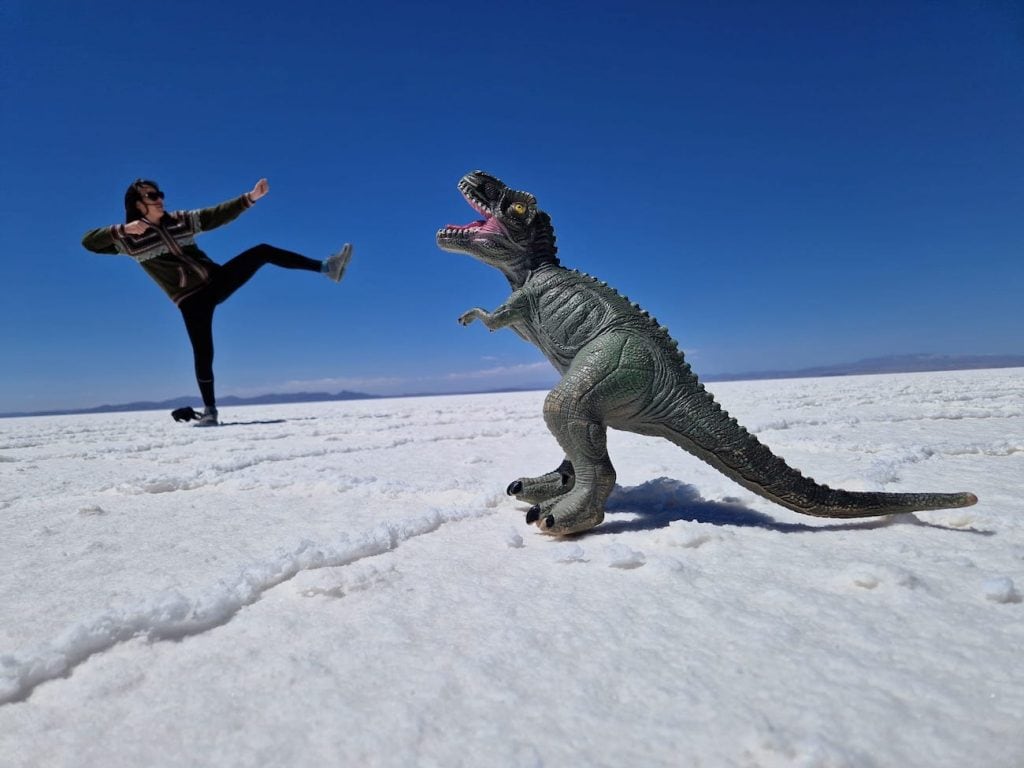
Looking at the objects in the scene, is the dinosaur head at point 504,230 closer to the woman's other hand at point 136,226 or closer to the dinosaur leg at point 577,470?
the dinosaur leg at point 577,470

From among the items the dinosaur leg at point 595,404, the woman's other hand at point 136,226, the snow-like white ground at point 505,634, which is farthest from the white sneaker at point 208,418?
the dinosaur leg at point 595,404

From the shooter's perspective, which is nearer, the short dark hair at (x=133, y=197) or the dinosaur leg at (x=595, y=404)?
the dinosaur leg at (x=595, y=404)

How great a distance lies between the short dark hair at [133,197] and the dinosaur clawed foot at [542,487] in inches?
231

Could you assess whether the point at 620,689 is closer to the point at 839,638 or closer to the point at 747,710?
the point at 747,710

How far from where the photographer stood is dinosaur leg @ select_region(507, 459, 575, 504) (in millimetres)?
2273

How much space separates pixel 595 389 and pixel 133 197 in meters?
6.26

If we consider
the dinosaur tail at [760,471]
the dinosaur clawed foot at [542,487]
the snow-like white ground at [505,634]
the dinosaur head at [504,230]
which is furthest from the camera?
the dinosaur head at [504,230]

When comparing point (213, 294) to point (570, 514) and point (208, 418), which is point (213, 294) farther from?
point (570, 514)

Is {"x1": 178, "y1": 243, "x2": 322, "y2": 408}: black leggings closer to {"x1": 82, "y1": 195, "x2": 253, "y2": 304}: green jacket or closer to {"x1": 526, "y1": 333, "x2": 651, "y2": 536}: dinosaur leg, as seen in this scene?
{"x1": 82, "y1": 195, "x2": 253, "y2": 304}: green jacket

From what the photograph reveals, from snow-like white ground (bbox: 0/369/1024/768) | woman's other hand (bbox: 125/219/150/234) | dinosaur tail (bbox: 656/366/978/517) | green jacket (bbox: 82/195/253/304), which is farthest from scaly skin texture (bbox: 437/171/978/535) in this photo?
woman's other hand (bbox: 125/219/150/234)

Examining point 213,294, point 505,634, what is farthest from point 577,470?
point 213,294

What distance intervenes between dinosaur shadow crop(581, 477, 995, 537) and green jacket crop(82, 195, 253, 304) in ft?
19.0

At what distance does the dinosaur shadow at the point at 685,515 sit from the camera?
6.06 feet

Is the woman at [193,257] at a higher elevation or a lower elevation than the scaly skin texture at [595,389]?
higher
